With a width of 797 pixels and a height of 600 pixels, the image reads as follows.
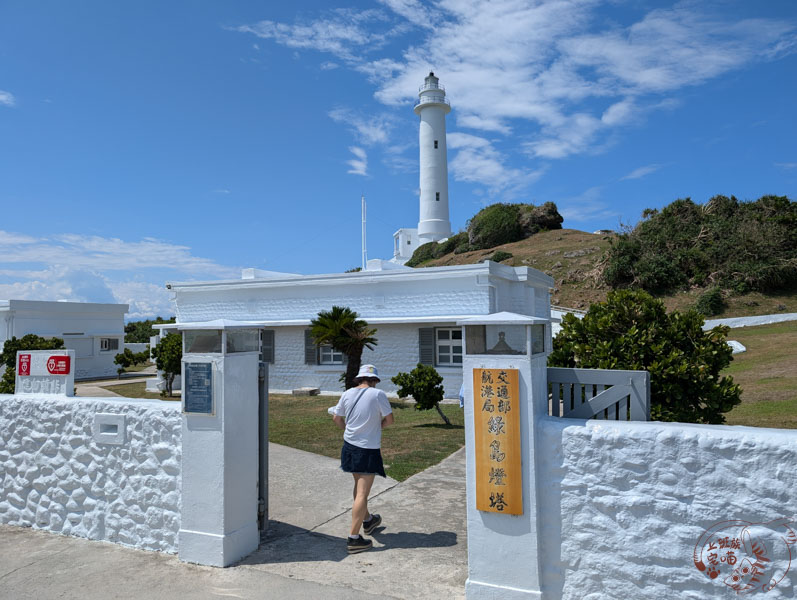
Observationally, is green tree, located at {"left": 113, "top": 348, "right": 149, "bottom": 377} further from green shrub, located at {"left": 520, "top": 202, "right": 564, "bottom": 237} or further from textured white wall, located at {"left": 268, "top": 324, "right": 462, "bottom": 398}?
green shrub, located at {"left": 520, "top": 202, "right": 564, "bottom": 237}

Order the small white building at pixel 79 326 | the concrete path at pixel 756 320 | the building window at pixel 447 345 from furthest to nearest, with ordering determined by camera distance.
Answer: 1. the concrete path at pixel 756 320
2. the small white building at pixel 79 326
3. the building window at pixel 447 345

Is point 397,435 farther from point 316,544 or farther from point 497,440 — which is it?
point 497,440

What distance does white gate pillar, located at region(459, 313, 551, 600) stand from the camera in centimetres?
398

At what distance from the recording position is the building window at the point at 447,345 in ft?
56.3

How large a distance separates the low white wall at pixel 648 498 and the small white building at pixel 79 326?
88.7 ft

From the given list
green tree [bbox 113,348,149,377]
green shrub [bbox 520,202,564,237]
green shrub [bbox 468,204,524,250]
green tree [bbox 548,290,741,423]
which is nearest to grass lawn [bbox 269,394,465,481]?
green tree [bbox 548,290,741,423]

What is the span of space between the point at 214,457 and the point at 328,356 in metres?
14.1

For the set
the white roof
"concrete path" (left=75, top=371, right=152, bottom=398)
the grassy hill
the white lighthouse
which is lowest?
"concrete path" (left=75, top=371, right=152, bottom=398)

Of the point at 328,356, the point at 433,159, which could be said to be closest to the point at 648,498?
the point at 328,356

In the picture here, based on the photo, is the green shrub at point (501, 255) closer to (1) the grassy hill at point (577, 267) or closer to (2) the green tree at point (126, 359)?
(1) the grassy hill at point (577, 267)

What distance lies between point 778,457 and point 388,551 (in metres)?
3.18

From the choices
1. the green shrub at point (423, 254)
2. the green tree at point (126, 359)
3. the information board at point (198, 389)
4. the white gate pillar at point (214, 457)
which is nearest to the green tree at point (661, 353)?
the white gate pillar at point (214, 457)

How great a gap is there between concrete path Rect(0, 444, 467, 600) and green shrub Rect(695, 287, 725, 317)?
86.5 feet

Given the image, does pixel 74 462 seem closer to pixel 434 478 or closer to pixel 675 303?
pixel 434 478
